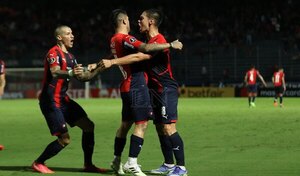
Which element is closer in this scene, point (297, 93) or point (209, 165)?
point (209, 165)

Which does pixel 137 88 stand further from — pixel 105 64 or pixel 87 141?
pixel 87 141

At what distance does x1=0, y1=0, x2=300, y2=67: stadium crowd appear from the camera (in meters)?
47.3

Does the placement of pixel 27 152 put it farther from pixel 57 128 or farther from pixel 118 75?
pixel 118 75

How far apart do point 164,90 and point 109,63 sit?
3.77ft

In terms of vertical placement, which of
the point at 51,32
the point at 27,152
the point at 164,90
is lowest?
the point at 27,152

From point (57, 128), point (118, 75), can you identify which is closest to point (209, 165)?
point (57, 128)

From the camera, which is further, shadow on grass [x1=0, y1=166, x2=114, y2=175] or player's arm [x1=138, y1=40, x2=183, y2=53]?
shadow on grass [x1=0, y1=166, x2=114, y2=175]

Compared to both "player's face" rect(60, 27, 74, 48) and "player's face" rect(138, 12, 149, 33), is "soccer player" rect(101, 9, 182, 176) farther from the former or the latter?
"player's face" rect(60, 27, 74, 48)

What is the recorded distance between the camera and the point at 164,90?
9.45 m

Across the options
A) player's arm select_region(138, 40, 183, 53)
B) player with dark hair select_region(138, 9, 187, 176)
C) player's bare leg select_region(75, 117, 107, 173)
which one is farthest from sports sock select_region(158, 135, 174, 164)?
player's arm select_region(138, 40, 183, 53)

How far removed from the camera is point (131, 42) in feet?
29.5

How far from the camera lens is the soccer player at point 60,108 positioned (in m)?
10.0

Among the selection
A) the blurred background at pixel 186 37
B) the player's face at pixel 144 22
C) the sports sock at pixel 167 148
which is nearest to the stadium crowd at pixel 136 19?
the blurred background at pixel 186 37

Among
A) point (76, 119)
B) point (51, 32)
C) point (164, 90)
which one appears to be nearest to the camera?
point (164, 90)
